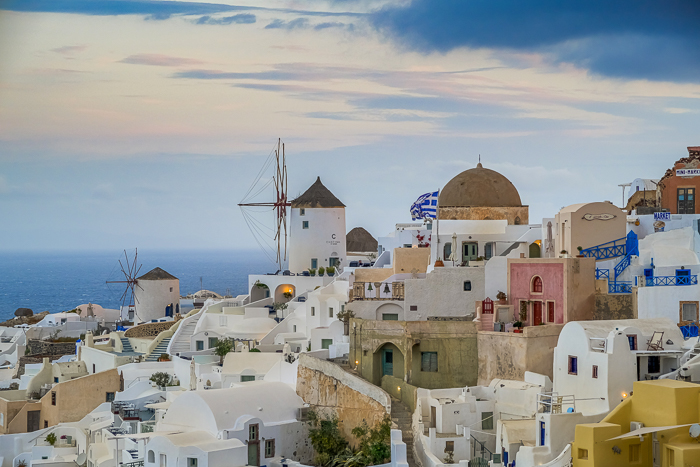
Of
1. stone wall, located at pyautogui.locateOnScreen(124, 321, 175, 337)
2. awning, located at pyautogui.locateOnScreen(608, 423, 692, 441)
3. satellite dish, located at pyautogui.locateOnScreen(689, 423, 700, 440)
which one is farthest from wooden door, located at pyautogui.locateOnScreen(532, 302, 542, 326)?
stone wall, located at pyautogui.locateOnScreen(124, 321, 175, 337)

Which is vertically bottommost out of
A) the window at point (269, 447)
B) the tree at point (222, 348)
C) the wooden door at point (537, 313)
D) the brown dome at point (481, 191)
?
the window at point (269, 447)

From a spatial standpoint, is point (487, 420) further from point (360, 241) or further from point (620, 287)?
point (360, 241)

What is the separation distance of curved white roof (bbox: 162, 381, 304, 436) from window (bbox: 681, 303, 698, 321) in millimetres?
11057

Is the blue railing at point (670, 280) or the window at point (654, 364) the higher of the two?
the blue railing at point (670, 280)

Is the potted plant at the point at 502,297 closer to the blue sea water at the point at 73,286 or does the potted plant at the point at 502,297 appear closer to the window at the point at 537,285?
the window at the point at 537,285

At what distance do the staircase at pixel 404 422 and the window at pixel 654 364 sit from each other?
6.15 m

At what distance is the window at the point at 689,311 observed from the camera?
2525 centimetres

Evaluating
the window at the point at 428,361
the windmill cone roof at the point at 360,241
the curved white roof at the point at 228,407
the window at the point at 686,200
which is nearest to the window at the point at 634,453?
the window at the point at 428,361

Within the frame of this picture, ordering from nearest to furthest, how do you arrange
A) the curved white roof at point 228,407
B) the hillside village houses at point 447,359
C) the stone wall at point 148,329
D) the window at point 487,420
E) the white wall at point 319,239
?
the hillside village houses at point 447,359 → the window at point 487,420 → the curved white roof at point 228,407 → the stone wall at point 148,329 → the white wall at point 319,239

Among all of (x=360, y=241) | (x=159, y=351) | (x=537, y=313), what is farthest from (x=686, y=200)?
(x=360, y=241)

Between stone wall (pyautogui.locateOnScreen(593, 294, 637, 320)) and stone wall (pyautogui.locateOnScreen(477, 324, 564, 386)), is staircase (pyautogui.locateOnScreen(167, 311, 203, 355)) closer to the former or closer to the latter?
stone wall (pyautogui.locateOnScreen(477, 324, 564, 386))

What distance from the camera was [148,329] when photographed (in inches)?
1702

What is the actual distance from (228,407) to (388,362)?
16.5 feet

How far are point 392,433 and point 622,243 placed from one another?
32.4ft
